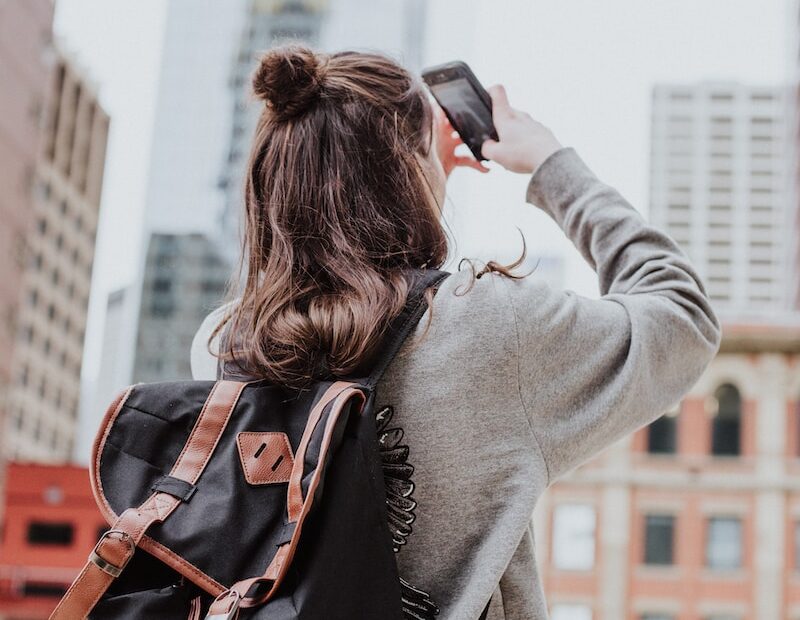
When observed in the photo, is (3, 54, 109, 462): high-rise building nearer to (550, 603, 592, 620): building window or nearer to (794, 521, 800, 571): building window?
(550, 603, 592, 620): building window

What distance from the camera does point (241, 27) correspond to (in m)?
38.8

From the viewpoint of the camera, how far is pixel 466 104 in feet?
3.47

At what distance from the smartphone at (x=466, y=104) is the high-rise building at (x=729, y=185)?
7358 centimetres

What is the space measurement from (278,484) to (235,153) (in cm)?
3536

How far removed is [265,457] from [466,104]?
456 millimetres

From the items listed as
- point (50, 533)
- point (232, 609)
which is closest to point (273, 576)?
point (232, 609)

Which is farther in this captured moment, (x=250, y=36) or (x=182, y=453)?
(x=250, y=36)

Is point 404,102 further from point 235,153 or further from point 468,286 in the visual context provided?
point 235,153

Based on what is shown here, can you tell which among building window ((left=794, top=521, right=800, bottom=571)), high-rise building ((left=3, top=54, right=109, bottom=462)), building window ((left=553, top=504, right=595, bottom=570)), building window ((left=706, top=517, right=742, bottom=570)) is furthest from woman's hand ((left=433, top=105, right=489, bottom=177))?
high-rise building ((left=3, top=54, right=109, bottom=462))

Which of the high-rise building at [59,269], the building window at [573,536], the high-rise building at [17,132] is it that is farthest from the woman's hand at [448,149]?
the high-rise building at [59,269]

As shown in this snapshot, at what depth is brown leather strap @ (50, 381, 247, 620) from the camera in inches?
29.0

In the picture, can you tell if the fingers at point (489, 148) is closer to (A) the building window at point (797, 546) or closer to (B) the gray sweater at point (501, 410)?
(B) the gray sweater at point (501, 410)

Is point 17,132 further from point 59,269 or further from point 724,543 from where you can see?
point 724,543

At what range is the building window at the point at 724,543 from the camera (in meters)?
16.0
